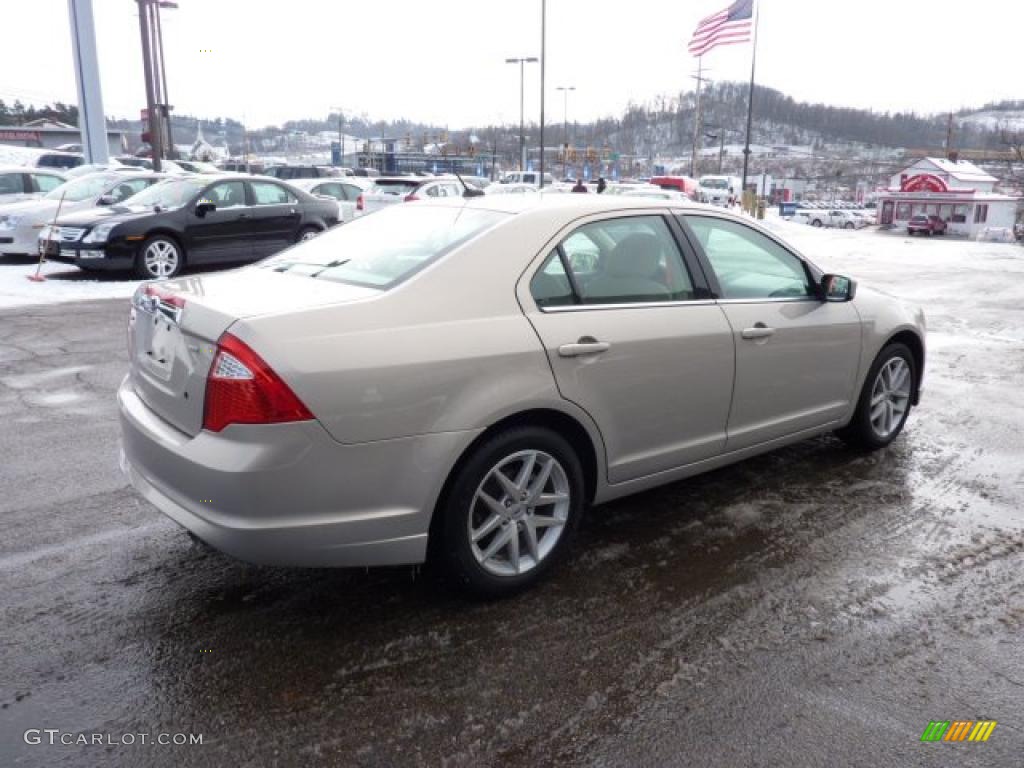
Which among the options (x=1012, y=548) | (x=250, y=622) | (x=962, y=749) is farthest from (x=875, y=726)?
(x=250, y=622)

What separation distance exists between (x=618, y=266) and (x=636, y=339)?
0.38 metres

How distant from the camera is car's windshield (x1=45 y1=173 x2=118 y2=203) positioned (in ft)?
48.2

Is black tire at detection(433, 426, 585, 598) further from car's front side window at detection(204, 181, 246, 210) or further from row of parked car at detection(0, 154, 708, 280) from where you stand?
car's front side window at detection(204, 181, 246, 210)

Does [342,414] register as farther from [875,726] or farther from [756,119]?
[756,119]

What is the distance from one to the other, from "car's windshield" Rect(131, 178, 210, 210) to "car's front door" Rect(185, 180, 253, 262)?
20cm

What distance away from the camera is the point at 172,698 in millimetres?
2686

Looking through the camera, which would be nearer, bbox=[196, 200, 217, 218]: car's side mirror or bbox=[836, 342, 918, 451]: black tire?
bbox=[836, 342, 918, 451]: black tire

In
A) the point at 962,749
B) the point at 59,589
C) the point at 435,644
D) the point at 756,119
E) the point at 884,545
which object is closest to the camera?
the point at 962,749

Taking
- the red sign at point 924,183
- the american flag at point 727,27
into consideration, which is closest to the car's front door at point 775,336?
the american flag at point 727,27

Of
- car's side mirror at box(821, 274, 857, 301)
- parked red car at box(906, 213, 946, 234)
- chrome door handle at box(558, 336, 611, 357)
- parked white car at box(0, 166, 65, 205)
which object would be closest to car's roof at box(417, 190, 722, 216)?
chrome door handle at box(558, 336, 611, 357)

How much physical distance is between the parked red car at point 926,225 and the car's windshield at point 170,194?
184ft

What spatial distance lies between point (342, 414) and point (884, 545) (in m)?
2.68

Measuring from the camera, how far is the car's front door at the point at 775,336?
4.08 m

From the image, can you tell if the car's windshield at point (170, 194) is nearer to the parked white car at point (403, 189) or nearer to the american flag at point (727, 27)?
the parked white car at point (403, 189)
